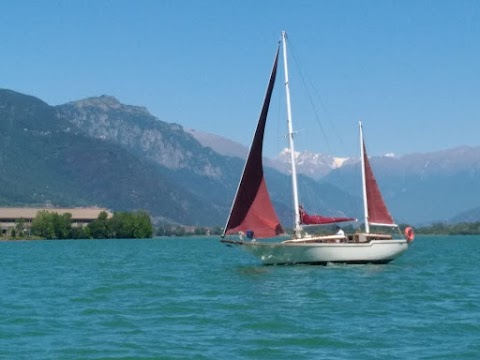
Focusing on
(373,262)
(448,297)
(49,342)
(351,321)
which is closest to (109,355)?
(49,342)

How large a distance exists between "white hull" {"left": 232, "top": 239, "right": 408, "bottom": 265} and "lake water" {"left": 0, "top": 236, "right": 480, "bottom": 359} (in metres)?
2.79

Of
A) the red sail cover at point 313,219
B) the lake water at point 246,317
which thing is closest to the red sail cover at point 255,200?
the red sail cover at point 313,219

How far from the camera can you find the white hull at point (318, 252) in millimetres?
62281

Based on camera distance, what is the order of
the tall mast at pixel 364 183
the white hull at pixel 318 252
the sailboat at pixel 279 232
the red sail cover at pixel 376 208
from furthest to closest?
1. the red sail cover at pixel 376 208
2. the tall mast at pixel 364 183
3. the white hull at pixel 318 252
4. the sailboat at pixel 279 232

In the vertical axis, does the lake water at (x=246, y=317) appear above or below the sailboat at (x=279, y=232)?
below

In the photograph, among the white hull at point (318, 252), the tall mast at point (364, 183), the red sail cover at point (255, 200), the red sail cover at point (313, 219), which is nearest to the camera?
the red sail cover at point (255, 200)

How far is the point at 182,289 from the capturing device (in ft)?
163

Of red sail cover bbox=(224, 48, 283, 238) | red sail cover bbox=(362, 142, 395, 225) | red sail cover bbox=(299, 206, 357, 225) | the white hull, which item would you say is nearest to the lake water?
the white hull

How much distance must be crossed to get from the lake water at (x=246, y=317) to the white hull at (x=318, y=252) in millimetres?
2786

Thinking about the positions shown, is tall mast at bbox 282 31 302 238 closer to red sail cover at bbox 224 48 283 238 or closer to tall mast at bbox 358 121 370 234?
red sail cover at bbox 224 48 283 238

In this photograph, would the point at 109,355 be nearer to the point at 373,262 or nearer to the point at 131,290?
the point at 131,290

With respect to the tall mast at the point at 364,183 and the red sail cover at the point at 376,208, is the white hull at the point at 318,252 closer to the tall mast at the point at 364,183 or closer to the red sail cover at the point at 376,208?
the tall mast at the point at 364,183

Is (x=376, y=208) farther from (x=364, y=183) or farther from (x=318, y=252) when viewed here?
(x=318, y=252)

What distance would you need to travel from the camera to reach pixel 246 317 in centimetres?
3603
